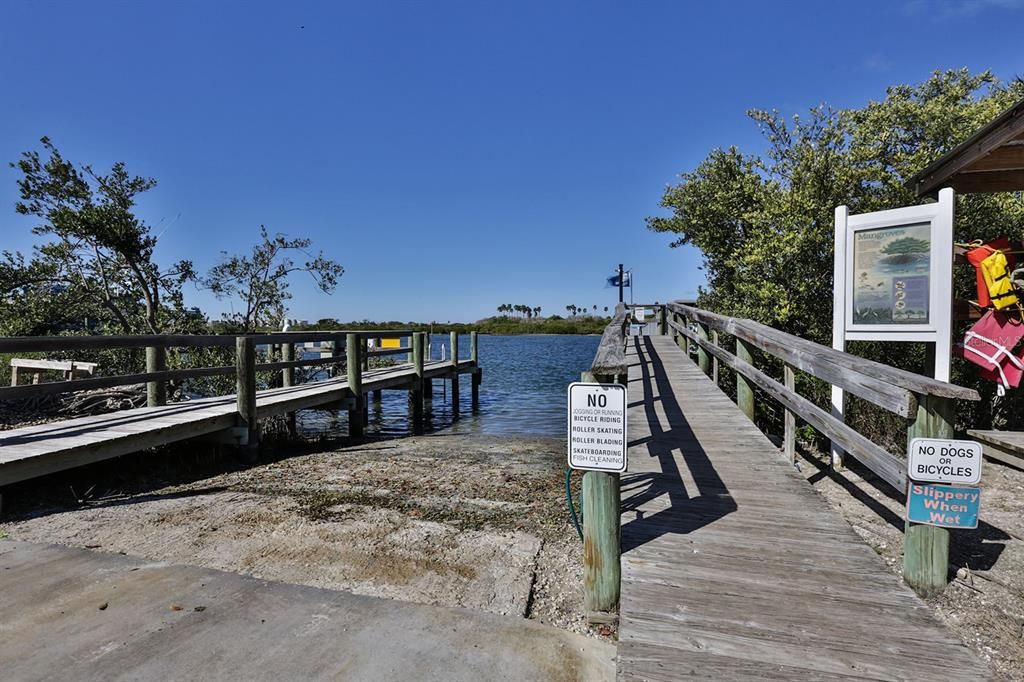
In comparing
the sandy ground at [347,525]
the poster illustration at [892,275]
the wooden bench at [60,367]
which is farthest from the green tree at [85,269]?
the poster illustration at [892,275]

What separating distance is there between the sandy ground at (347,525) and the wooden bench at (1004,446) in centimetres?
470

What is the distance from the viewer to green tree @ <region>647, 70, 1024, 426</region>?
8852mm

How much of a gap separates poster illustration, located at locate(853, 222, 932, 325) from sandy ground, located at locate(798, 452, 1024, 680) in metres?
1.75

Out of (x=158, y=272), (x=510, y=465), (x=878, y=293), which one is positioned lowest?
(x=510, y=465)

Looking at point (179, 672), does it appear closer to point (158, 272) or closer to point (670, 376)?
point (670, 376)

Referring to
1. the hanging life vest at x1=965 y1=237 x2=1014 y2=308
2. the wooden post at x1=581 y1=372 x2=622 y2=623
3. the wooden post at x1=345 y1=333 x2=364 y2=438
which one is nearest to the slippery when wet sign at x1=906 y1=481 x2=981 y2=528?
the wooden post at x1=581 y1=372 x2=622 y2=623

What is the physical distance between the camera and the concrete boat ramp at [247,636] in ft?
8.41

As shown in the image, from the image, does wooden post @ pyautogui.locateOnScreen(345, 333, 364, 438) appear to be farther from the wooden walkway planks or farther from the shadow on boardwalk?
the wooden walkway planks

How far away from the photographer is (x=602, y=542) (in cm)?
291

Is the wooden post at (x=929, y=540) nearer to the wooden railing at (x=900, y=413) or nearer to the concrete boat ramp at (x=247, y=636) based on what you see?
the wooden railing at (x=900, y=413)

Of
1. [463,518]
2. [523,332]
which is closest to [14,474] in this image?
[463,518]

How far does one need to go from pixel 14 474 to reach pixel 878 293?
844 cm

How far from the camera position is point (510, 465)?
7.86 m

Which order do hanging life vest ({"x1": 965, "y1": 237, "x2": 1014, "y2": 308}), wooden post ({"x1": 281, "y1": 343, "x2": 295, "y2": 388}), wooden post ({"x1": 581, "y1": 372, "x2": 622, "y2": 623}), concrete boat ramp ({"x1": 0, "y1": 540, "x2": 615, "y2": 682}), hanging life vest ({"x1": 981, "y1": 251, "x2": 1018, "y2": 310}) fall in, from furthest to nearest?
1. wooden post ({"x1": 281, "y1": 343, "x2": 295, "y2": 388})
2. hanging life vest ({"x1": 965, "y1": 237, "x2": 1014, "y2": 308})
3. hanging life vest ({"x1": 981, "y1": 251, "x2": 1018, "y2": 310})
4. wooden post ({"x1": 581, "y1": 372, "x2": 622, "y2": 623})
5. concrete boat ramp ({"x1": 0, "y1": 540, "x2": 615, "y2": 682})
